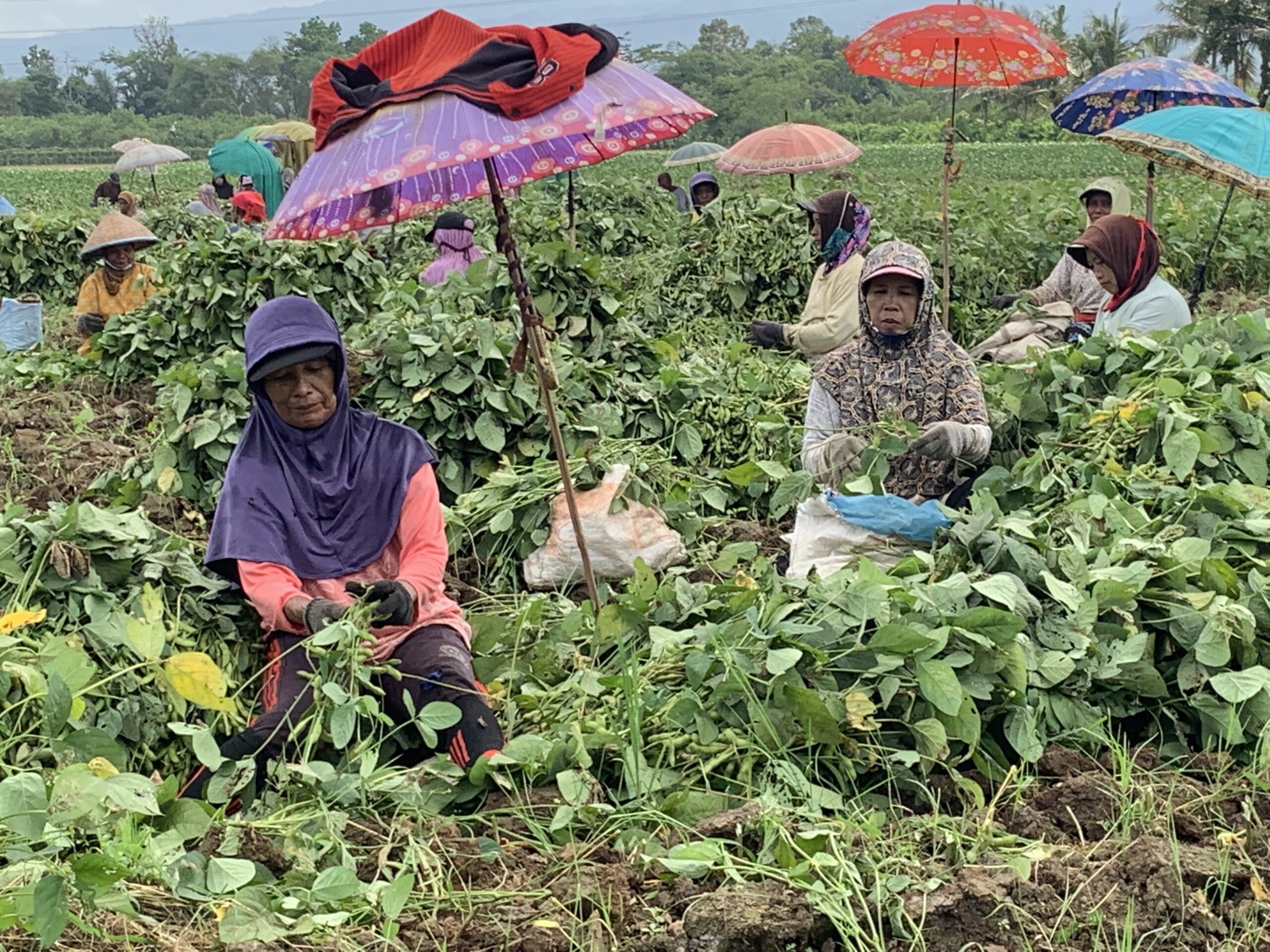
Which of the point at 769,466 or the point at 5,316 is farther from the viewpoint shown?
the point at 5,316

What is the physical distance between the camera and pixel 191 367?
4910mm

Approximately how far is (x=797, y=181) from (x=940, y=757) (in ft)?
27.0

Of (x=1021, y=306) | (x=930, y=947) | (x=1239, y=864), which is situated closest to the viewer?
(x=930, y=947)

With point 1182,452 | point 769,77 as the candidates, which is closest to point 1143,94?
point 1182,452

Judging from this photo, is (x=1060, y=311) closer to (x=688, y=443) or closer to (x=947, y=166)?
(x=947, y=166)

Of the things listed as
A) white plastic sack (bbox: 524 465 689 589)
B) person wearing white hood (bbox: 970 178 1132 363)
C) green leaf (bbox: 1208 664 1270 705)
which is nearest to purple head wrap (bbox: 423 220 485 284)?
person wearing white hood (bbox: 970 178 1132 363)

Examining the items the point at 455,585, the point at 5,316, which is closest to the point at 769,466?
the point at 455,585

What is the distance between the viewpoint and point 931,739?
8.10ft

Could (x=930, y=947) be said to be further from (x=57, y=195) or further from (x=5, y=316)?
(x=57, y=195)

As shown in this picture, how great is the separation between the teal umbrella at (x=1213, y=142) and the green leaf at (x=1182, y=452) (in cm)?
197

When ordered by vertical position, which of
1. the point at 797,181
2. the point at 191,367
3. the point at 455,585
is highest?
the point at 797,181

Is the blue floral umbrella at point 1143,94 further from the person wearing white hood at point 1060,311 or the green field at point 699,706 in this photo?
the green field at point 699,706

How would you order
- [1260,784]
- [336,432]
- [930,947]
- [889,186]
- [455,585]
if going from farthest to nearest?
[889,186]
[455,585]
[336,432]
[1260,784]
[930,947]

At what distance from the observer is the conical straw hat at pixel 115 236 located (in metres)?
6.74
